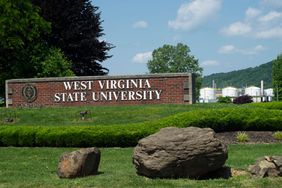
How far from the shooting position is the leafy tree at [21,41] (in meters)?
34.1

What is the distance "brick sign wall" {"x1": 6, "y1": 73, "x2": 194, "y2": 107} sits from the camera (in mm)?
24562

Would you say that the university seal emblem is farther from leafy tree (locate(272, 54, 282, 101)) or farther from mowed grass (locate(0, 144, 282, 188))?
leafy tree (locate(272, 54, 282, 101))

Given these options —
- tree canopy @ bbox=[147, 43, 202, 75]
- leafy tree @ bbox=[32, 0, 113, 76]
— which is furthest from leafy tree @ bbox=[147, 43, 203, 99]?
leafy tree @ bbox=[32, 0, 113, 76]

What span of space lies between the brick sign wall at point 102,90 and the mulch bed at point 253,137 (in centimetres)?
617

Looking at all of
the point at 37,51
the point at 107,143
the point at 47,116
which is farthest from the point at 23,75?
the point at 107,143

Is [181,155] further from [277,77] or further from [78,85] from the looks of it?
[277,77]

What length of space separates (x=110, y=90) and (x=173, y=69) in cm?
7146

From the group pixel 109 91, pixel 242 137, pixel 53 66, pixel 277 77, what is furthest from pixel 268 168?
pixel 277 77

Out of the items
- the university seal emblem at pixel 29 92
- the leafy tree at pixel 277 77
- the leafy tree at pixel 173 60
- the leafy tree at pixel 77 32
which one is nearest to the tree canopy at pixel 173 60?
the leafy tree at pixel 173 60

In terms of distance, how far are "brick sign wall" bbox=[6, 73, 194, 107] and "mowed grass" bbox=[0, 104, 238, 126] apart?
1656 millimetres

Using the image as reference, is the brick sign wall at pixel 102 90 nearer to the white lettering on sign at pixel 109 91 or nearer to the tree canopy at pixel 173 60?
the white lettering on sign at pixel 109 91

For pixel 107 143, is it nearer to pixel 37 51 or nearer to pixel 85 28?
pixel 37 51

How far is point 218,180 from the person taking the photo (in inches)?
389

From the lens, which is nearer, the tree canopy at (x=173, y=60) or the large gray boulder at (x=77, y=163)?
the large gray boulder at (x=77, y=163)
